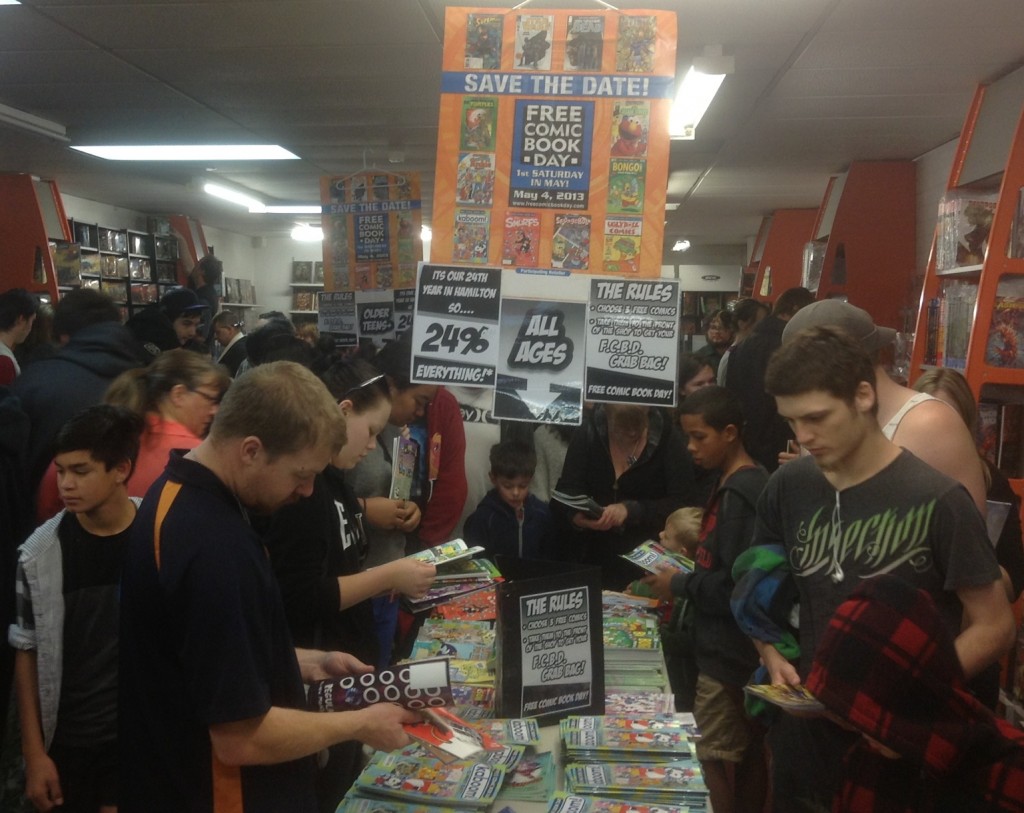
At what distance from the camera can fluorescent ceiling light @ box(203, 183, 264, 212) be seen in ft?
31.6

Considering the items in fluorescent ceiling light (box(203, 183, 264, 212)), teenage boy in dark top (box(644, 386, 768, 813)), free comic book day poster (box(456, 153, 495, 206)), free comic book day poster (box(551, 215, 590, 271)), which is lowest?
teenage boy in dark top (box(644, 386, 768, 813))

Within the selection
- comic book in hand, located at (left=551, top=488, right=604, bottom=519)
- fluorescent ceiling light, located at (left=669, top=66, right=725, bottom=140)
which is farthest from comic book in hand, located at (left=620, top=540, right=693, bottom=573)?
fluorescent ceiling light, located at (left=669, top=66, right=725, bottom=140)

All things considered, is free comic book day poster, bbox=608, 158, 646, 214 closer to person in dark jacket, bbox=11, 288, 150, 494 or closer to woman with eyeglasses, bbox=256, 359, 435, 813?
woman with eyeglasses, bbox=256, 359, 435, 813

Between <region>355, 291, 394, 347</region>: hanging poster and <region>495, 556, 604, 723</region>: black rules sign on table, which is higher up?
<region>355, 291, 394, 347</region>: hanging poster

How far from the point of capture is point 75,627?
2.42m

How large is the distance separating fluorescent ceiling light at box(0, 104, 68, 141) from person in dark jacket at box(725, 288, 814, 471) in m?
4.82

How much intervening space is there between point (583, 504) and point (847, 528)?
1.63 meters

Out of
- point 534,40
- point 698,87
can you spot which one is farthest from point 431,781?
point 698,87

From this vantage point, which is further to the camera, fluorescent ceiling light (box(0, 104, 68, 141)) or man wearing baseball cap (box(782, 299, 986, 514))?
fluorescent ceiling light (box(0, 104, 68, 141))

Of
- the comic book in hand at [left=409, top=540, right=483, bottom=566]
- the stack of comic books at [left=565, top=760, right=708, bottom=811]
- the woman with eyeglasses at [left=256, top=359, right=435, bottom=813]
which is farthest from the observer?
the comic book in hand at [left=409, top=540, right=483, bottom=566]

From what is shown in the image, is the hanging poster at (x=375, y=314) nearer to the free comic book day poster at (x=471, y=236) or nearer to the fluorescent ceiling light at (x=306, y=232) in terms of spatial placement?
the free comic book day poster at (x=471, y=236)

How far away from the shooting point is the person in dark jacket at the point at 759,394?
523 cm

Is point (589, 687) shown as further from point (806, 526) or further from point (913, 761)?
point (913, 761)

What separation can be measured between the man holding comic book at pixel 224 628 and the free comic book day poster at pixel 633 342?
1.11 meters
